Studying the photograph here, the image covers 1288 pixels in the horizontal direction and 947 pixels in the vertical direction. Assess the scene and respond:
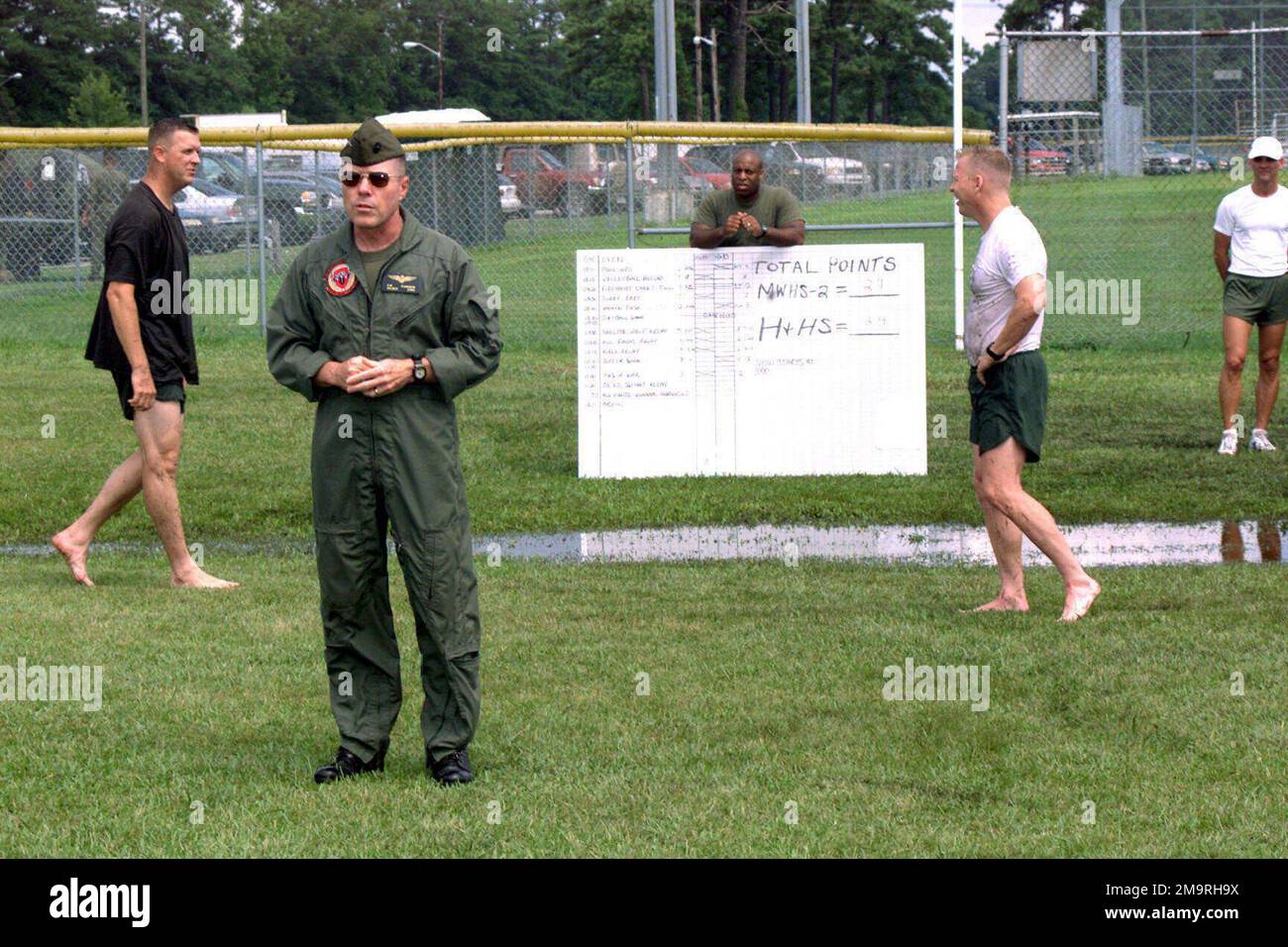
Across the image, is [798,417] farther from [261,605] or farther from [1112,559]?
[261,605]

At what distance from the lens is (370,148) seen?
5.46 m

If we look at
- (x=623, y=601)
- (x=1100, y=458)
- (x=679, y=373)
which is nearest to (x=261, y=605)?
(x=623, y=601)

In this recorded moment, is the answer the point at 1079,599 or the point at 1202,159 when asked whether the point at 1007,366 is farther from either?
the point at 1202,159

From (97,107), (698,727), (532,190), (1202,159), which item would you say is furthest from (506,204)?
(97,107)

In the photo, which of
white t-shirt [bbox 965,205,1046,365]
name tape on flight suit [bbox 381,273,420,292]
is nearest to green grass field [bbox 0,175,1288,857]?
white t-shirt [bbox 965,205,1046,365]

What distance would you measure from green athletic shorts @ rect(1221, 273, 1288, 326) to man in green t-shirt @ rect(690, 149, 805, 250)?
→ 3001 mm

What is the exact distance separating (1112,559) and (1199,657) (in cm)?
212

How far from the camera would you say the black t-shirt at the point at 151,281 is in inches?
331

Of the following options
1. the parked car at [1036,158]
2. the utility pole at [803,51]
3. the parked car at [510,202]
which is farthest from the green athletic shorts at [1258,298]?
the utility pole at [803,51]

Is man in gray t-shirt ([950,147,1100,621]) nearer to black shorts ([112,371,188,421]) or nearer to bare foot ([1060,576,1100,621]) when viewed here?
bare foot ([1060,576,1100,621])

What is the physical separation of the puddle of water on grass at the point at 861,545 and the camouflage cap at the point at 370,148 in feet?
14.1

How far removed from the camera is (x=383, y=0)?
286ft

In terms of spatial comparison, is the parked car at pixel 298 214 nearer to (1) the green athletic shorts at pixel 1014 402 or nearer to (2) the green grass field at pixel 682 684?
(2) the green grass field at pixel 682 684

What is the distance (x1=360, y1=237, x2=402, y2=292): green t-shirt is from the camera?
557cm
